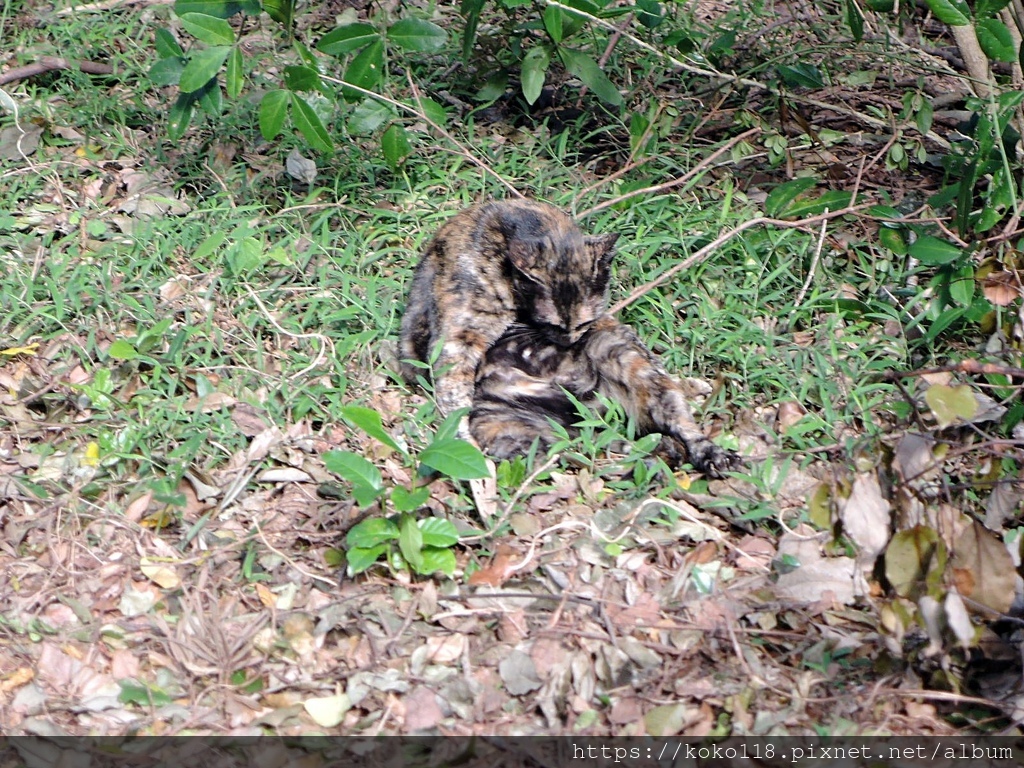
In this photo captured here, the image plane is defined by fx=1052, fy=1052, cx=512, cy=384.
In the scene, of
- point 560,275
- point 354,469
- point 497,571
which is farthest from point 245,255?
point 497,571

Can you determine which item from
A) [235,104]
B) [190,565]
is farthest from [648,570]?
[235,104]

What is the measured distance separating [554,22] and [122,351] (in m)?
2.44

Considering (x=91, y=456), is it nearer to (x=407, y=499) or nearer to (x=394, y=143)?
(x=407, y=499)

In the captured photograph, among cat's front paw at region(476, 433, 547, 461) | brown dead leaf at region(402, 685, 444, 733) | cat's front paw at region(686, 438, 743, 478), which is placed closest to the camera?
brown dead leaf at region(402, 685, 444, 733)

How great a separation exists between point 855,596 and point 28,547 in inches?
114

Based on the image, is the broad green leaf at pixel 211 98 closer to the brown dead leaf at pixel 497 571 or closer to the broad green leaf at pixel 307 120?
the broad green leaf at pixel 307 120

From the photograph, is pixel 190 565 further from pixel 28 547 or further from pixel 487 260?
pixel 487 260

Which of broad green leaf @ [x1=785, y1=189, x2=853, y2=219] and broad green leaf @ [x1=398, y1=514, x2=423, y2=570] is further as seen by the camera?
broad green leaf @ [x1=785, y1=189, x2=853, y2=219]

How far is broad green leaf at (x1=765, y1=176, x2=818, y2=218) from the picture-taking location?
502 centimetres

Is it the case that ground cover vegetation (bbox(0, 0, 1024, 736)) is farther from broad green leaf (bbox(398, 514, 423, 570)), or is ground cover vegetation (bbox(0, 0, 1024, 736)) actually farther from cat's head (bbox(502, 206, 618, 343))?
cat's head (bbox(502, 206, 618, 343))

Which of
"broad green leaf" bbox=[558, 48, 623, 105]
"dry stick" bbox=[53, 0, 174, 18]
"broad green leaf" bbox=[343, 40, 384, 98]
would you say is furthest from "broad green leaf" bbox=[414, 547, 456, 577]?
"dry stick" bbox=[53, 0, 174, 18]

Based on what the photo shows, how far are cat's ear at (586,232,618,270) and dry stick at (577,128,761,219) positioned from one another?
585mm

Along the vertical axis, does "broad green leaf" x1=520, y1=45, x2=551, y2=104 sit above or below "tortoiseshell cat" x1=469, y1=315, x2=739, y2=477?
above

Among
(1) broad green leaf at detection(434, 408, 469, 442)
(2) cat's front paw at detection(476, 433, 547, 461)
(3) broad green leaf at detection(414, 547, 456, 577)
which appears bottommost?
(2) cat's front paw at detection(476, 433, 547, 461)
